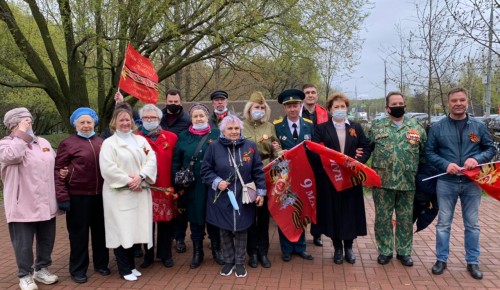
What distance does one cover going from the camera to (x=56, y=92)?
956 centimetres

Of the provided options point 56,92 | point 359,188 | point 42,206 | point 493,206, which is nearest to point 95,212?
point 42,206

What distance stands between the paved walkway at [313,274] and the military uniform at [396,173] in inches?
13.3

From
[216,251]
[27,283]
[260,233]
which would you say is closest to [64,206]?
[27,283]

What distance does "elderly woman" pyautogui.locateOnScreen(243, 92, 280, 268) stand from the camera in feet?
15.9

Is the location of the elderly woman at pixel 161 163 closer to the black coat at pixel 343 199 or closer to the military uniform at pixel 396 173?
the black coat at pixel 343 199

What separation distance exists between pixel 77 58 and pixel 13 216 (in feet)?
18.7

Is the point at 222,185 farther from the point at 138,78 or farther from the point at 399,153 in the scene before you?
the point at 138,78

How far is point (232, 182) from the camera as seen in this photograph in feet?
14.8

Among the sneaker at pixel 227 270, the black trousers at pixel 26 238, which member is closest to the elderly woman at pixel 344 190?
the sneaker at pixel 227 270

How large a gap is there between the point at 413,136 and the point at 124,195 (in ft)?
10.5

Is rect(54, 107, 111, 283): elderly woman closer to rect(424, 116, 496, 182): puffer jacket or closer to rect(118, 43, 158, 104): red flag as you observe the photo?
rect(118, 43, 158, 104): red flag

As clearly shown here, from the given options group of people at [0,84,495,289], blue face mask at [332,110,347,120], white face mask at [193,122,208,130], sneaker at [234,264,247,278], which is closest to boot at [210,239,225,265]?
group of people at [0,84,495,289]

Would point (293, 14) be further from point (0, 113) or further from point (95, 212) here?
point (0, 113)

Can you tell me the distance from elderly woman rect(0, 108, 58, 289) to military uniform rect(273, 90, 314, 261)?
2.57 m
